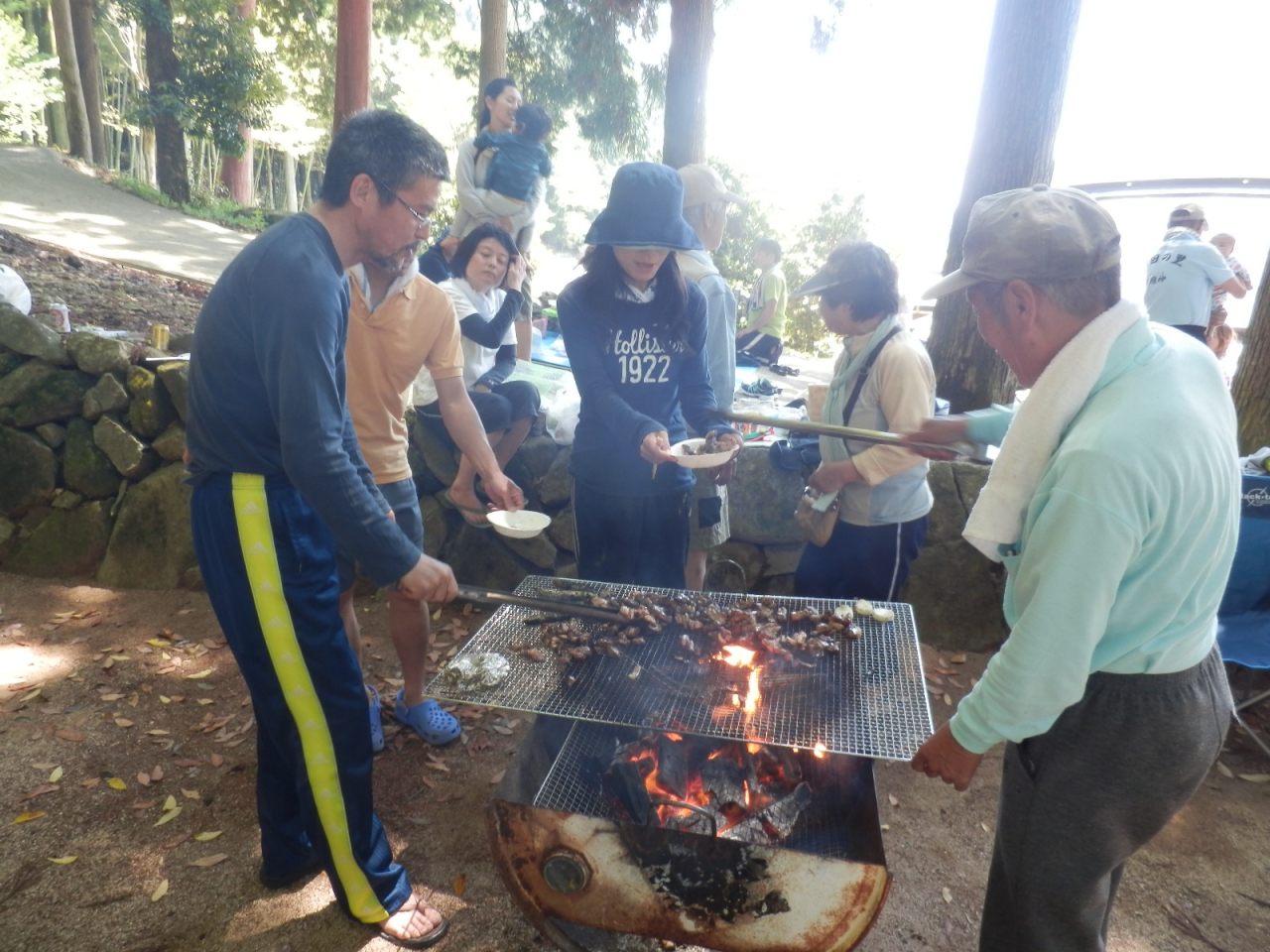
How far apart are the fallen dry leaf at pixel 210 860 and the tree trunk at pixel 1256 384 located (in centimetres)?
625

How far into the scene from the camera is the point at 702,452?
3.50m

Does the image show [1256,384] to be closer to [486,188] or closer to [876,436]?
[876,436]

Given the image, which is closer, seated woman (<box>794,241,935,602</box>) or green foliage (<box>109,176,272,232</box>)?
seated woman (<box>794,241,935,602</box>)

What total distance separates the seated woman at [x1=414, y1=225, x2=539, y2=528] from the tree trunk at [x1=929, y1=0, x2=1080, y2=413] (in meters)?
3.59

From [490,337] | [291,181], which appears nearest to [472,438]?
[490,337]

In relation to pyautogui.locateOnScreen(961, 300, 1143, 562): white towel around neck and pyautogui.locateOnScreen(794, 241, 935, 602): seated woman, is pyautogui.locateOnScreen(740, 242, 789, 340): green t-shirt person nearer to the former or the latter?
pyautogui.locateOnScreen(794, 241, 935, 602): seated woman

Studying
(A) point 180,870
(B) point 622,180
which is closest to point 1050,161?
(B) point 622,180

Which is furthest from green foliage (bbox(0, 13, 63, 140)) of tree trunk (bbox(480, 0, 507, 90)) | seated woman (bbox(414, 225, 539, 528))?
seated woman (bbox(414, 225, 539, 528))

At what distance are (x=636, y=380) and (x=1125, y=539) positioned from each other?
7.90ft

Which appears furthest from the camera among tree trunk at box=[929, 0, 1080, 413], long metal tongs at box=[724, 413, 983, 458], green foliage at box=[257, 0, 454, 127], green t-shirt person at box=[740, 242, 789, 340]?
green foliage at box=[257, 0, 454, 127]

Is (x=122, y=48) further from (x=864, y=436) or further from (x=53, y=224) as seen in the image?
(x=864, y=436)

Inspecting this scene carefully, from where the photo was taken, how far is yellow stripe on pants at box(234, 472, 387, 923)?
228 cm

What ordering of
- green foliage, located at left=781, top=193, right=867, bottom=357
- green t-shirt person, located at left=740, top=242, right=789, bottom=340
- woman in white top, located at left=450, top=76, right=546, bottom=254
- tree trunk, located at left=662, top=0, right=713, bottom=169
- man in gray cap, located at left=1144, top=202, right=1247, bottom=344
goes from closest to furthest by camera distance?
man in gray cap, located at left=1144, top=202, right=1247, bottom=344 → woman in white top, located at left=450, top=76, right=546, bottom=254 → tree trunk, located at left=662, top=0, right=713, bottom=169 → green t-shirt person, located at left=740, top=242, right=789, bottom=340 → green foliage, located at left=781, top=193, right=867, bottom=357

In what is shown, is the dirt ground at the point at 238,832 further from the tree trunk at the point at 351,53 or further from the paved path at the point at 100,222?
the tree trunk at the point at 351,53
